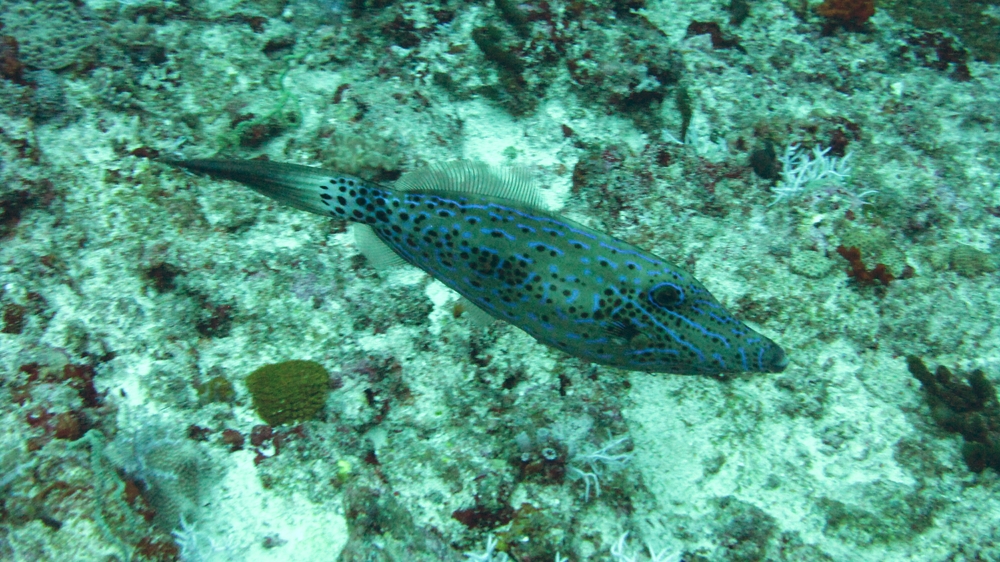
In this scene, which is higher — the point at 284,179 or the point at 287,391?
the point at 284,179

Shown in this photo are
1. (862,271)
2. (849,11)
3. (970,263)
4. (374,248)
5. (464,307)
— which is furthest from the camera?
(849,11)

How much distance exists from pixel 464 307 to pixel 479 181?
0.88 meters

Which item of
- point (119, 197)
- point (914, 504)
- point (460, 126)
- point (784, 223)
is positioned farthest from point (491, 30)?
point (914, 504)

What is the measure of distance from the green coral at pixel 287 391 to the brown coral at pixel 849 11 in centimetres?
630

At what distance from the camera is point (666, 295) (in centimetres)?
273

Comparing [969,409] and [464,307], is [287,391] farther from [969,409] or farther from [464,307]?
[969,409]

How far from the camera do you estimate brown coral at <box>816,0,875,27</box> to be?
18.1 feet

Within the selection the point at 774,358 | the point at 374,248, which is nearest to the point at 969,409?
the point at 774,358

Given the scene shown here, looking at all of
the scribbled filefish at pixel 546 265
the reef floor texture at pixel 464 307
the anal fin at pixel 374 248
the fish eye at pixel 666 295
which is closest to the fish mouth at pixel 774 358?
the scribbled filefish at pixel 546 265

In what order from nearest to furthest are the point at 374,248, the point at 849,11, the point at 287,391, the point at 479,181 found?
the point at 479,181 → the point at 374,248 → the point at 287,391 → the point at 849,11

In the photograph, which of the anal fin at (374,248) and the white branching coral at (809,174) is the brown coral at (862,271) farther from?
the anal fin at (374,248)

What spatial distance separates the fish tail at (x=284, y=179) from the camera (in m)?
2.49

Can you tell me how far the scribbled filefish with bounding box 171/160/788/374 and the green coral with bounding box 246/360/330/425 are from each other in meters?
1.43

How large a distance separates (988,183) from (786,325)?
2.56 m
